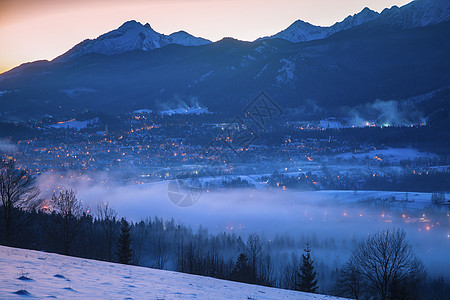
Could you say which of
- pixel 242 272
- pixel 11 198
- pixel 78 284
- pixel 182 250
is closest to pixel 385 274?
pixel 242 272

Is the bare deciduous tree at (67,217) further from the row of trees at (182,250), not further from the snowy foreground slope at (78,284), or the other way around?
the snowy foreground slope at (78,284)

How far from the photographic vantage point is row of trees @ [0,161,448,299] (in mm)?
42344

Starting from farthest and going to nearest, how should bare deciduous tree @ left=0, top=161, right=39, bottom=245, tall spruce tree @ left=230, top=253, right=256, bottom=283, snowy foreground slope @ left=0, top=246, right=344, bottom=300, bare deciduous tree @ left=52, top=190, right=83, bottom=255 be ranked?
tall spruce tree @ left=230, top=253, right=256, bottom=283, bare deciduous tree @ left=52, top=190, right=83, bottom=255, bare deciduous tree @ left=0, top=161, right=39, bottom=245, snowy foreground slope @ left=0, top=246, right=344, bottom=300

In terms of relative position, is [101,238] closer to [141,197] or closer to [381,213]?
[141,197]

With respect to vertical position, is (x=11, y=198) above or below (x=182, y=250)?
above

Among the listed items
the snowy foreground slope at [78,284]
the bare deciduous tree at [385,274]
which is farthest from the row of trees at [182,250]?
the snowy foreground slope at [78,284]

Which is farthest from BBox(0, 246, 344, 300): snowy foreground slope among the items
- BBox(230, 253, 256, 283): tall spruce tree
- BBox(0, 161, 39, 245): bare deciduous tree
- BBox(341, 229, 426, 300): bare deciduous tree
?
BBox(230, 253, 256, 283): tall spruce tree

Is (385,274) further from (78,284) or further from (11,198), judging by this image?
(11,198)

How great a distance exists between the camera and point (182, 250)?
220ft

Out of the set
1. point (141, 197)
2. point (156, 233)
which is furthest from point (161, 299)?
point (141, 197)

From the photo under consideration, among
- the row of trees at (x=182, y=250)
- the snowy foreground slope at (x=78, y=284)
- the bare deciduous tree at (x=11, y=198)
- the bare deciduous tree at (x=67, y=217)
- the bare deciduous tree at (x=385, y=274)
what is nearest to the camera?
the snowy foreground slope at (x=78, y=284)

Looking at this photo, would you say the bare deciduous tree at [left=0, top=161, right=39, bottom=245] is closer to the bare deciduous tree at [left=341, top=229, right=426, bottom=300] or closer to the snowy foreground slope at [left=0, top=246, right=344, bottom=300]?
the snowy foreground slope at [left=0, top=246, right=344, bottom=300]

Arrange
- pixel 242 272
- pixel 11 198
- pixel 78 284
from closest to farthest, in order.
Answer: pixel 78 284
pixel 11 198
pixel 242 272

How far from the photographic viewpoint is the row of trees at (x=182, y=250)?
42.3m
